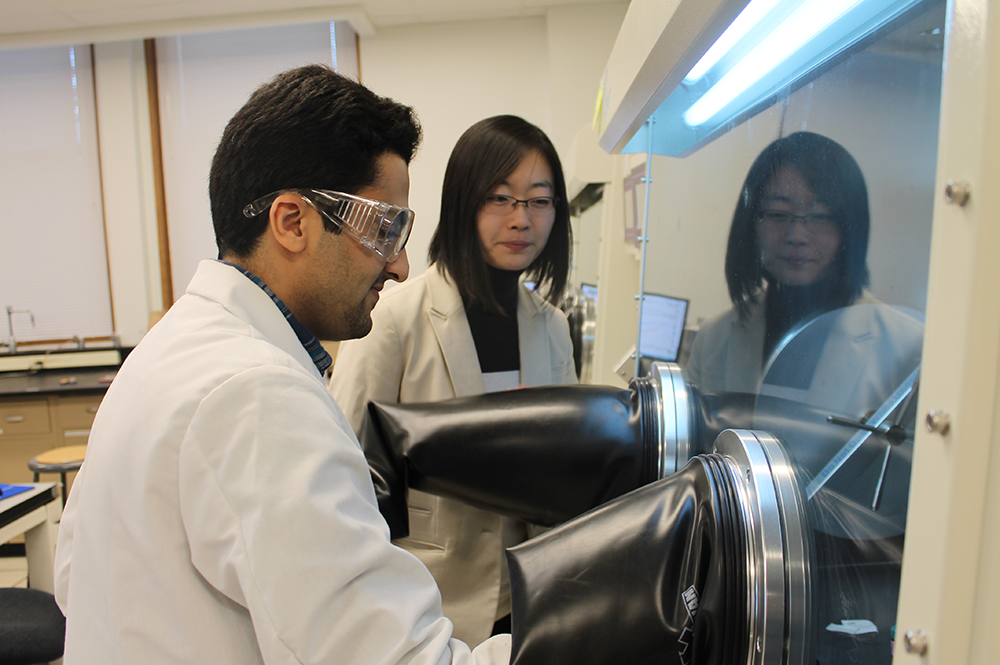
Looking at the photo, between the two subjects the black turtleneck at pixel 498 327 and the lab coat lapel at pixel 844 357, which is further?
the black turtleneck at pixel 498 327

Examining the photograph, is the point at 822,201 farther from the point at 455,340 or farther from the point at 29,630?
the point at 29,630

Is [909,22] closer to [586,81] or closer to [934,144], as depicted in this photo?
[934,144]

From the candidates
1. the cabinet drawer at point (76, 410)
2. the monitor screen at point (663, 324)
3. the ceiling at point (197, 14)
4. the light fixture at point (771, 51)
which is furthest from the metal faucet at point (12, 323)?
the light fixture at point (771, 51)

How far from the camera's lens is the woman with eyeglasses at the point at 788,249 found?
0.46 meters

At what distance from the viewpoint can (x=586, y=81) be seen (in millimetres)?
4004

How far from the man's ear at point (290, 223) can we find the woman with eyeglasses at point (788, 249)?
1.73 feet

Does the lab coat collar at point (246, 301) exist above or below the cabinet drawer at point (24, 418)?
above

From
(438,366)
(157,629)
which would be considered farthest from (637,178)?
(157,629)

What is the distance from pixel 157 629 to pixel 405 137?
0.63m

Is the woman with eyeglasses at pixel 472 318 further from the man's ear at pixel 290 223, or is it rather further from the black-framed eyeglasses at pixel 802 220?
the black-framed eyeglasses at pixel 802 220

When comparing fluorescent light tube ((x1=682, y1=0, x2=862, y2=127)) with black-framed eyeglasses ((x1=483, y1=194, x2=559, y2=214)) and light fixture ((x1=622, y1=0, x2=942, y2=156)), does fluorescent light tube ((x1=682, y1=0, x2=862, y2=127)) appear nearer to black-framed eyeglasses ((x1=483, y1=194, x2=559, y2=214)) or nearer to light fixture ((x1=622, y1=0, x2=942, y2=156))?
light fixture ((x1=622, y1=0, x2=942, y2=156))

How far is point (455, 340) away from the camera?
1.28m

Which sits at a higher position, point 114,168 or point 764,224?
point 114,168

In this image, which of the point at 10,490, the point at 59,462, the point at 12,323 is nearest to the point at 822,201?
the point at 10,490
